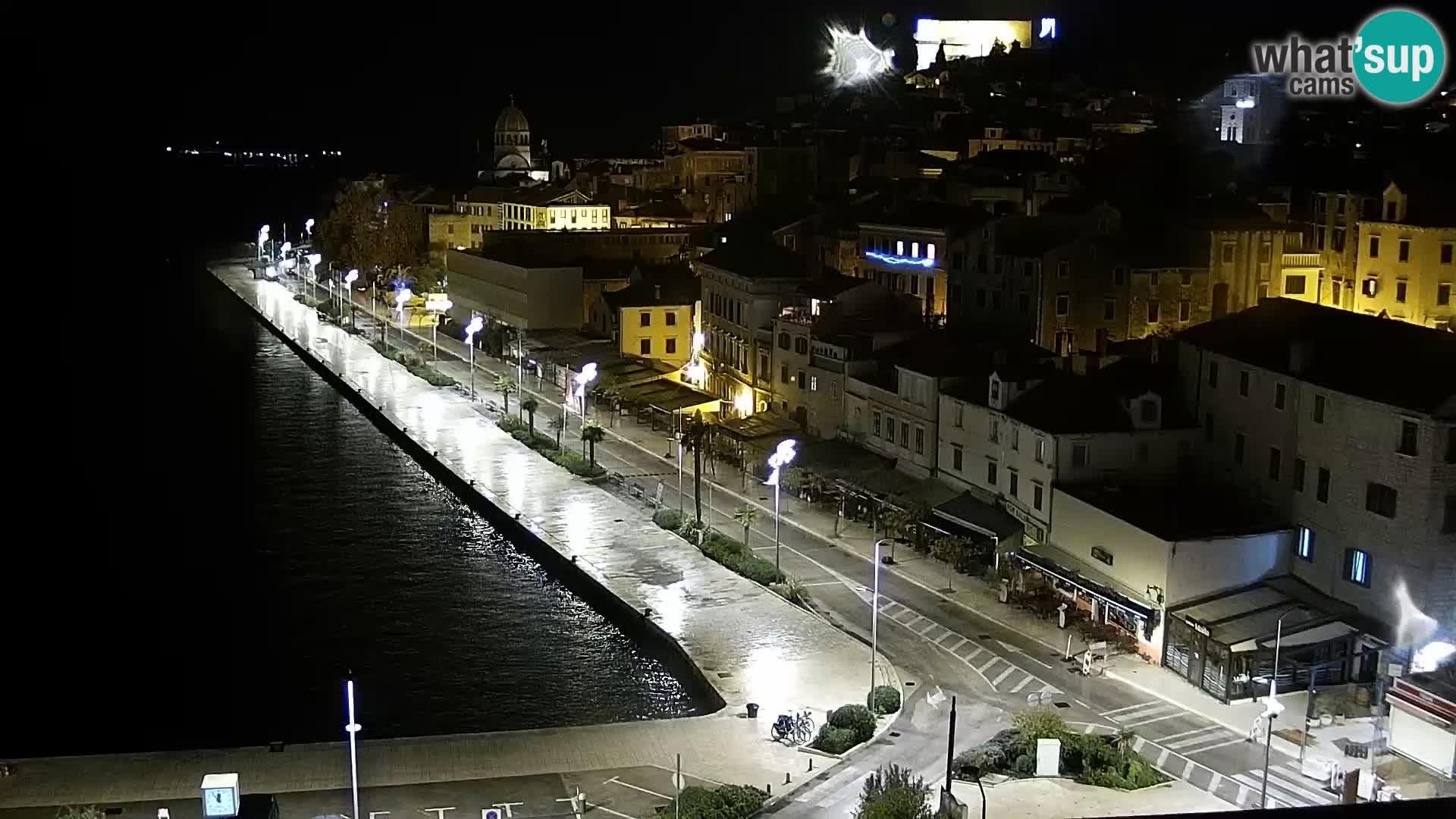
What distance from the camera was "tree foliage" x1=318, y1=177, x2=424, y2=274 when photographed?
101m

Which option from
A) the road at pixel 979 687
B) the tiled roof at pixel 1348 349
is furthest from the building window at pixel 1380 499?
the road at pixel 979 687

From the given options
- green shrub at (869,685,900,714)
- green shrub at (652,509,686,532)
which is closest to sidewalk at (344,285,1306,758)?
green shrub at (652,509,686,532)

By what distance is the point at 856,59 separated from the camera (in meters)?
132

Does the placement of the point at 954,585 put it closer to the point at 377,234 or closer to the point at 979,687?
the point at 979,687

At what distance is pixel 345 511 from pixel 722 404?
1419 cm

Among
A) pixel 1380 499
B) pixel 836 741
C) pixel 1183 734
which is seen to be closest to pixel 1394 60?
pixel 1380 499

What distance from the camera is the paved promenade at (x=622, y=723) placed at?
26.0 meters

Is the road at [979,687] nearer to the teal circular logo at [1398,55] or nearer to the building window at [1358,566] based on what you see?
the building window at [1358,566]

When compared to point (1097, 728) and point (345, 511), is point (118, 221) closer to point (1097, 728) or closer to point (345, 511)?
point (345, 511)

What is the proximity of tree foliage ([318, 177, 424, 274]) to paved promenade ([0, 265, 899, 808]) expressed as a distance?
55.1 meters

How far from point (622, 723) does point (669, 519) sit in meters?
14.0

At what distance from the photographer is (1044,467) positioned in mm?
37688

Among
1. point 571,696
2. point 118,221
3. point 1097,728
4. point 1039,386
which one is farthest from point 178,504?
point 118,221

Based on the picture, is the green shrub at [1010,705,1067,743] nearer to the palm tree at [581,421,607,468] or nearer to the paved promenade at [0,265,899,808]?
the paved promenade at [0,265,899,808]
